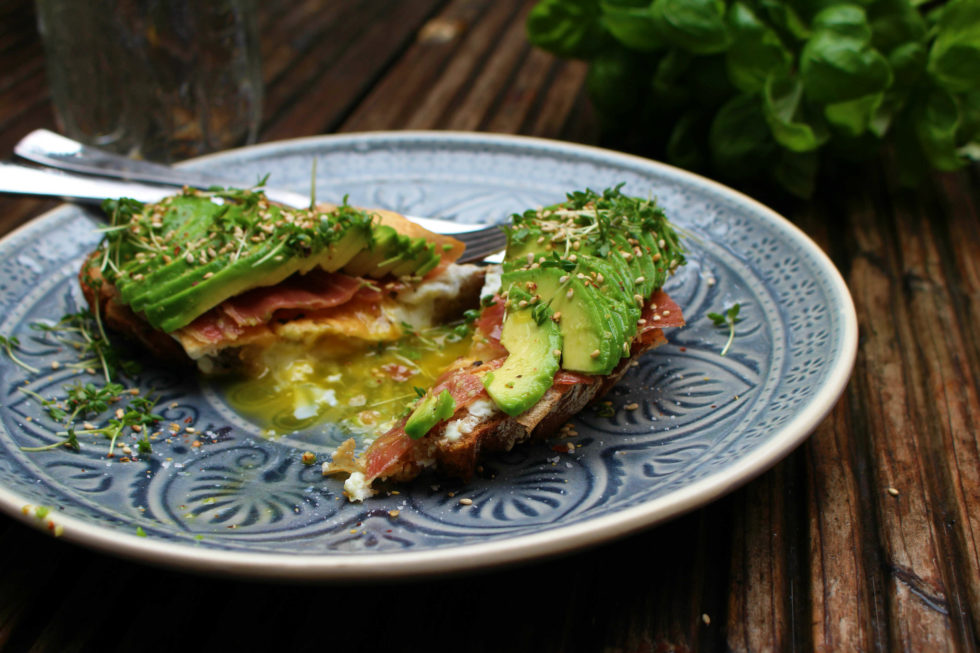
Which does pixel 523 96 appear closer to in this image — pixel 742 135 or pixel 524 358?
pixel 742 135

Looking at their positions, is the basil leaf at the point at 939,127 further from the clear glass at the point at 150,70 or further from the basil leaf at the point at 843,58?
the clear glass at the point at 150,70

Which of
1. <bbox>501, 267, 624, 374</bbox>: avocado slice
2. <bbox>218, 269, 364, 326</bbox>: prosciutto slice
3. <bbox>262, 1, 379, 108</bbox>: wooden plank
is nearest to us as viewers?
<bbox>501, 267, 624, 374</bbox>: avocado slice

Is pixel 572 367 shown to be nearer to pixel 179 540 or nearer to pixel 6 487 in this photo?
pixel 179 540

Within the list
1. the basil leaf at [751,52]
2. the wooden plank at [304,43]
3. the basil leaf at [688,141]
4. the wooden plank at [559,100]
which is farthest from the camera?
the wooden plank at [304,43]

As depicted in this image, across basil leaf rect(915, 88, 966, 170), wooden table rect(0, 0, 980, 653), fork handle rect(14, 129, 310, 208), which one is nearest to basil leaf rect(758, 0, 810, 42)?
basil leaf rect(915, 88, 966, 170)

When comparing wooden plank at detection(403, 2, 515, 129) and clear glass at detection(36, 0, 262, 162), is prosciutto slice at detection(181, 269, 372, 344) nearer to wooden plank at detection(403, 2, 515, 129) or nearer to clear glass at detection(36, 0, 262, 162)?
clear glass at detection(36, 0, 262, 162)

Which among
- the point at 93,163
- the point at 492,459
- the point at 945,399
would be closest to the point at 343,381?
the point at 492,459

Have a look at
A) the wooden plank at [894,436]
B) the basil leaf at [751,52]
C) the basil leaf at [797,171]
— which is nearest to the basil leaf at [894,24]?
the basil leaf at [751,52]
